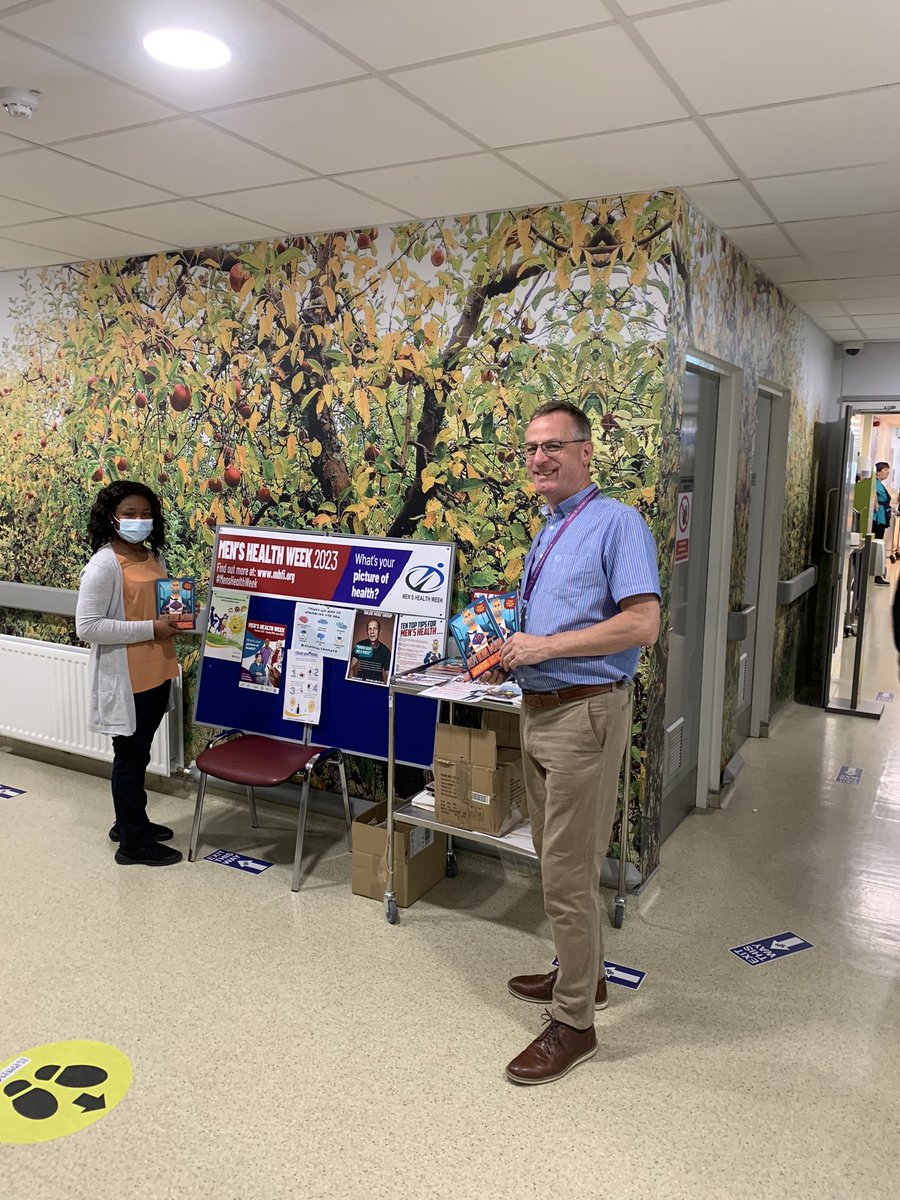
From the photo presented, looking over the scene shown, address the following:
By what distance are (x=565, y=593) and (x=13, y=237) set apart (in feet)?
10.8

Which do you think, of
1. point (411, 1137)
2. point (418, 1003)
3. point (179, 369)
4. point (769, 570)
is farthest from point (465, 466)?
point (769, 570)

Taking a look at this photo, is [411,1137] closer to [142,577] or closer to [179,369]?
[142,577]

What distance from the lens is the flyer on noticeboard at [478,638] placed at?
9.79ft

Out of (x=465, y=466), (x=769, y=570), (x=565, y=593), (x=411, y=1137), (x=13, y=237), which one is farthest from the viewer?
(x=769, y=570)

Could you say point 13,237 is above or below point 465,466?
above

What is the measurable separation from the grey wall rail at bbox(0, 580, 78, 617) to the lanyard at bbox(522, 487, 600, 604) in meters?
2.98

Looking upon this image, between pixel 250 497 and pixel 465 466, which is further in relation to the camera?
pixel 250 497

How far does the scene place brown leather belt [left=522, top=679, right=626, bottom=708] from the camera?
251 cm

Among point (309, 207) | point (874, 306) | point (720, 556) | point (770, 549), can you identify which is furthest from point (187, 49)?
point (874, 306)

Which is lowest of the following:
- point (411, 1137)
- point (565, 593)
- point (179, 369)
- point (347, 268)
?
point (411, 1137)

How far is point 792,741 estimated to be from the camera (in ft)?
18.8

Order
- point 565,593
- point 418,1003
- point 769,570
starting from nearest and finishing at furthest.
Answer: point 565,593 < point 418,1003 < point 769,570

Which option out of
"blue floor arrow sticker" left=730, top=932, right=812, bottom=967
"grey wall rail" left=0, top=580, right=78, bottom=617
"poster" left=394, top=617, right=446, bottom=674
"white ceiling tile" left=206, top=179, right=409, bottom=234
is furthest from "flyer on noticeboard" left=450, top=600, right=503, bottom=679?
"grey wall rail" left=0, top=580, right=78, bottom=617

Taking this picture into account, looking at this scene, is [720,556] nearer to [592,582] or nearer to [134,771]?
[592,582]
